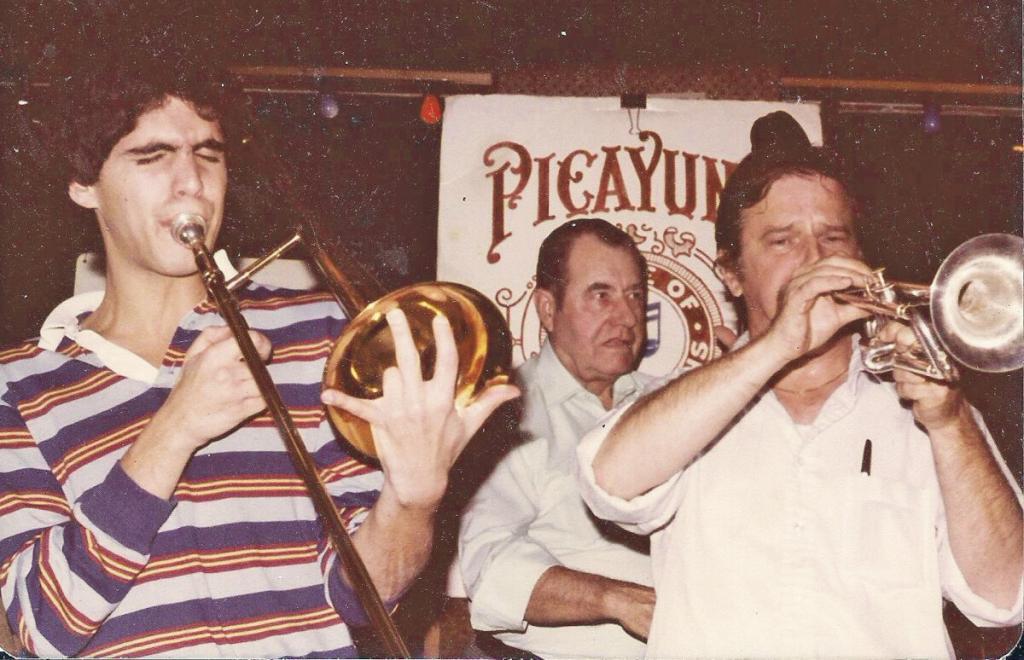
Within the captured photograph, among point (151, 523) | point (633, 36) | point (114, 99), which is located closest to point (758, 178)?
point (633, 36)

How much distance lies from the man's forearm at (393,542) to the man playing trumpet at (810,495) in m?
0.49

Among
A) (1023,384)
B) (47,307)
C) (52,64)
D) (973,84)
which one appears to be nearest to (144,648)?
(52,64)

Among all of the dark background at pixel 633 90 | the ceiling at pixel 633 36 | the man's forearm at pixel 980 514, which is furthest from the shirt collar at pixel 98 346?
the man's forearm at pixel 980 514

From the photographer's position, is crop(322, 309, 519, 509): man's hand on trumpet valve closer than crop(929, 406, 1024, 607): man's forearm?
Yes

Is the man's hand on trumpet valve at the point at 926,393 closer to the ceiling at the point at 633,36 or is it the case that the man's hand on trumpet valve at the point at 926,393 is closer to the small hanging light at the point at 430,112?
the ceiling at the point at 633,36

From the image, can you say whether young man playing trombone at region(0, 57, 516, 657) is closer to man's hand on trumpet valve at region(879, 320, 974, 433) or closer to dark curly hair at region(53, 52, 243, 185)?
dark curly hair at region(53, 52, 243, 185)

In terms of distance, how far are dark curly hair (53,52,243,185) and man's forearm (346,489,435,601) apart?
901 millimetres

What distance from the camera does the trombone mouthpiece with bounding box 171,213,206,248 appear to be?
1775 millimetres

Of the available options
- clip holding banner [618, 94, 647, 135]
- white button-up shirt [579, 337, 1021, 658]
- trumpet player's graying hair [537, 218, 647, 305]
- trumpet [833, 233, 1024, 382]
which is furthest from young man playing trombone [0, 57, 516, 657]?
clip holding banner [618, 94, 647, 135]

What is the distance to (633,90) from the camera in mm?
3328

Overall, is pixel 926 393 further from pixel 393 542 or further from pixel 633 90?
pixel 633 90

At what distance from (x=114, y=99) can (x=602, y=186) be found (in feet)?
6.07

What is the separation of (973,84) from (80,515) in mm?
3229

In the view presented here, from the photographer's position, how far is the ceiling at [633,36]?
2963 millimetres
